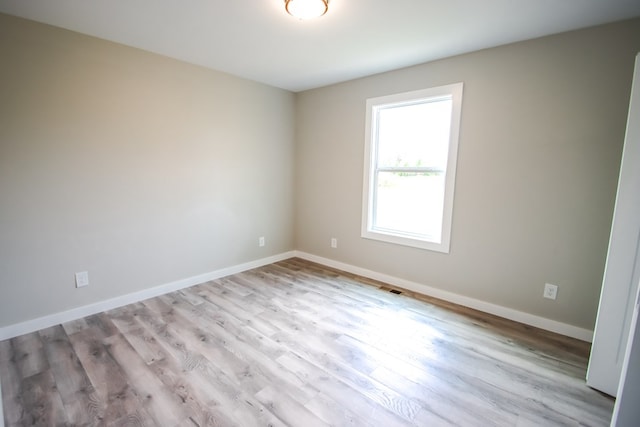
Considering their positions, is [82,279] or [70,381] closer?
[70,381]

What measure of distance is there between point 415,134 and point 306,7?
1.78 meters

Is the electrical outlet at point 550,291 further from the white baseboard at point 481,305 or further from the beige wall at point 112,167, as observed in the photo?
the beige wall at point 112,167

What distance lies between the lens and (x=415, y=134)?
312 cm

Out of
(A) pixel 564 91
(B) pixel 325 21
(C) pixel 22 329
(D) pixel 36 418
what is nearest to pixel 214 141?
(B) pixel 325 21

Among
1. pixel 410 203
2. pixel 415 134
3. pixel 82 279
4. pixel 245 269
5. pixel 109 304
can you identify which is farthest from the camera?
pixel 245 269

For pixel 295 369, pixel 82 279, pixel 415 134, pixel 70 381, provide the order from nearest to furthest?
pixel 70 381 < pixel 295 369 < pixel 82 279 < pixel 415 134

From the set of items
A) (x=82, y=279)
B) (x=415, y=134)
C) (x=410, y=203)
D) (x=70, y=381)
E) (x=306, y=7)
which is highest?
(x=306, y=7)

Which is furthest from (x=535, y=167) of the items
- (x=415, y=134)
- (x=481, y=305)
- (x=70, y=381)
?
(x=70, y=381)

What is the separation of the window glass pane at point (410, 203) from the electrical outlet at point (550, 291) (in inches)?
37.7

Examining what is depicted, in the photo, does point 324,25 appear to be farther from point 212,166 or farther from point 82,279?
point 82,279

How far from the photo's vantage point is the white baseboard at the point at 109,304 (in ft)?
7.29

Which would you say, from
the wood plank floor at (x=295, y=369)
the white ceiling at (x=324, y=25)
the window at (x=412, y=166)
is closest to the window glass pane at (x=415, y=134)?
the window at (x=412, y=166)

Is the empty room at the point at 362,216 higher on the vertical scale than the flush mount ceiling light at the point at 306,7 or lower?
Result: lower

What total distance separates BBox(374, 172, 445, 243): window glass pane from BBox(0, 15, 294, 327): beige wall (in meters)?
1.72
